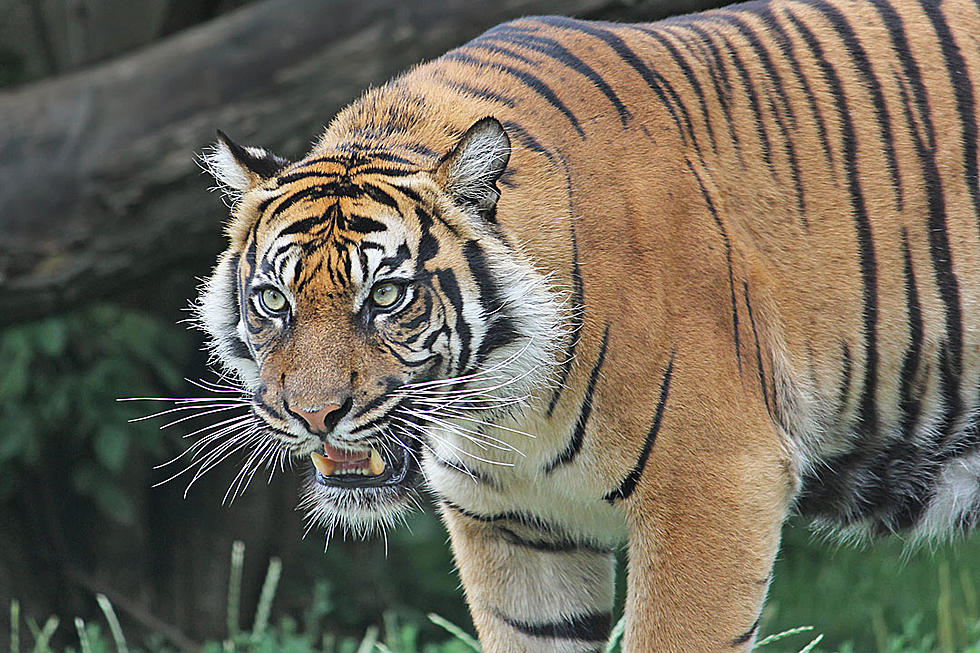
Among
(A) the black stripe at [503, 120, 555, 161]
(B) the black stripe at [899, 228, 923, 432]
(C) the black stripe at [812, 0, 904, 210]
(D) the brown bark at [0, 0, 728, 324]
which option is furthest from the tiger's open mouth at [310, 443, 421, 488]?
(D) the brown bark at [0, 0, 728, 324]

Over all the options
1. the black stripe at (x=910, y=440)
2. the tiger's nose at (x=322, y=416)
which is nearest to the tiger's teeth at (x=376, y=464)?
the tiger's nose at (x=322, y=416)

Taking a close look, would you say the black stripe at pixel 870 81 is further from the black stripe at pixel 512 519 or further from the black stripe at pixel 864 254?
the black stripe at pixel 512 519

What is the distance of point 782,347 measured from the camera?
288 cm

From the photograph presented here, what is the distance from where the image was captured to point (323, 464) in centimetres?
254

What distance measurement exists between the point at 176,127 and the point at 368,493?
2736mm

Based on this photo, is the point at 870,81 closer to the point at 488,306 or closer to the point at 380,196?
the point at 488,306

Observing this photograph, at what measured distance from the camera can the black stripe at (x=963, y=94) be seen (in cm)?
305

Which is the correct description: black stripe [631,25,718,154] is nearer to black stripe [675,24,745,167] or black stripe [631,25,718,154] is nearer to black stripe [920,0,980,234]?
black stripe [675,24,745,167]

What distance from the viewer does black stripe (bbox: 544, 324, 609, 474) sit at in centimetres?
267

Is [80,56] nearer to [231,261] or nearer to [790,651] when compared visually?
[231,261]

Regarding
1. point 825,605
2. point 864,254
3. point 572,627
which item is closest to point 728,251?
point 864,254

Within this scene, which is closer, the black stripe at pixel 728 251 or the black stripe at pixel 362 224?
the black stripe at pixel 362 224

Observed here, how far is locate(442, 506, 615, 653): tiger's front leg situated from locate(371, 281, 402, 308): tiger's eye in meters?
0.84

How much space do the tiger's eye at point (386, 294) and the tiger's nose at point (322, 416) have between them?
0.71 feet
